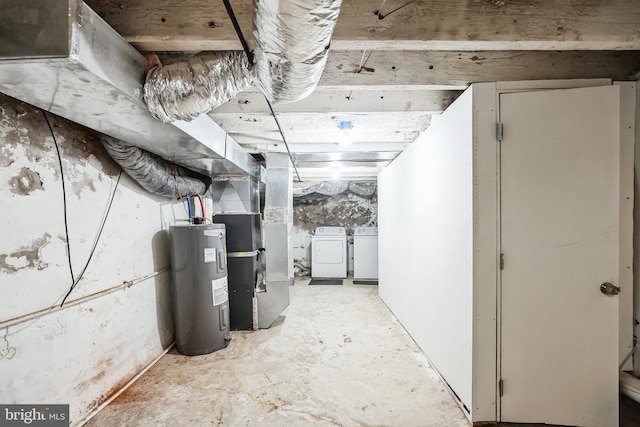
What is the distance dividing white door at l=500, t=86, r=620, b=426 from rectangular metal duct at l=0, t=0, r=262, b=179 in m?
1.80

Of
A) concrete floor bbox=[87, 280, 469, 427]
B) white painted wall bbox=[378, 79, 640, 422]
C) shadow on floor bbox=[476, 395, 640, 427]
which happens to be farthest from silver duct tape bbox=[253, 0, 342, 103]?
shadow on floor bbox=[476, 395, 640, 427]

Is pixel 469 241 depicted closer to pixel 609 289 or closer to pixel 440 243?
pixel 440 243

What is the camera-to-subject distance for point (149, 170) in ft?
6.35

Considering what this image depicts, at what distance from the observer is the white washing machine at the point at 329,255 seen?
5.00m

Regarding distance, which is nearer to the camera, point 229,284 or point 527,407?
point 527,407

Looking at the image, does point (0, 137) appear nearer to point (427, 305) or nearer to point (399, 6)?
point (399, 6)

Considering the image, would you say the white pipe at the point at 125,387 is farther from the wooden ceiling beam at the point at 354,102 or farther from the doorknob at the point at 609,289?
the doorknob at the point at 609,289

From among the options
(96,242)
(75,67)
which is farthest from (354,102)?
(96,242)

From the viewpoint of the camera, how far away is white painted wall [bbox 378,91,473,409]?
1497 mm

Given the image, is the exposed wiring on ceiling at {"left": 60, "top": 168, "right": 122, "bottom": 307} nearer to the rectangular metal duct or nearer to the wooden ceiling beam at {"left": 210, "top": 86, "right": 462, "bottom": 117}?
the rectangular metal duct

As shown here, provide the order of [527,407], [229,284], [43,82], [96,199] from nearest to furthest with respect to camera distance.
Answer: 1. [43,82]
2. [527,407]
3. [96,199]
4. [229,284]

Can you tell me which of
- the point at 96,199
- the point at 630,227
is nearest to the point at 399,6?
the point at 630,227

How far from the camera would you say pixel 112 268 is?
5.83 feet

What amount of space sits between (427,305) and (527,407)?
0.78 metres
